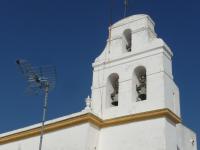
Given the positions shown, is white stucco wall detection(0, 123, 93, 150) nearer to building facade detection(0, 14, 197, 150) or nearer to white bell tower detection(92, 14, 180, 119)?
building facade detection(0, 14, 197, 150)

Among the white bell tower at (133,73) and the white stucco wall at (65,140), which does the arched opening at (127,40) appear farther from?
the white stucco wall at (65,140)

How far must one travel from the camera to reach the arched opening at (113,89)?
19641 millimetres

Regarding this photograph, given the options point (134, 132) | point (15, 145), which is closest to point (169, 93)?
point (134, 132)

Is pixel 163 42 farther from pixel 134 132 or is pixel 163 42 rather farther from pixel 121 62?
pixel 134 132

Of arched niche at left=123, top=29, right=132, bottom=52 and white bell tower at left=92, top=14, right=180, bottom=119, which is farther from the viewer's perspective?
arched niche at left=123, top=29, right=132, bottom=52

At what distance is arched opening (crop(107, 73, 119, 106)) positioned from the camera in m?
19.6

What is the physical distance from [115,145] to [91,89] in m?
3.47

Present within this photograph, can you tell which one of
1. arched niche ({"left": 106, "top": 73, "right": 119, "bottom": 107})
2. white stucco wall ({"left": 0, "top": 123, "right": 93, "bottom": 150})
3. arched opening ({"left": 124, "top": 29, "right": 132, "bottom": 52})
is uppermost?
arched opening ({"left": 124, "top": 29, "right": 132, "bottom": 52})

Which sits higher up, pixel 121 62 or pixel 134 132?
pixel 121 62

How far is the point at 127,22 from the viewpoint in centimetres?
2073

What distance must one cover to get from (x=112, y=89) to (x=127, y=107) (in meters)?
1.92

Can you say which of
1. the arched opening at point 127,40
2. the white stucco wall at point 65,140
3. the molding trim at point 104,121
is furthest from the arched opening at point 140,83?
the white stucco wall at point 65,140

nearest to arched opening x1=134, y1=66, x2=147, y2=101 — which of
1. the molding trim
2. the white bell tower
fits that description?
the white bell tower

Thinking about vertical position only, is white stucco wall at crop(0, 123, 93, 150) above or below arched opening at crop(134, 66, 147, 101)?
below
